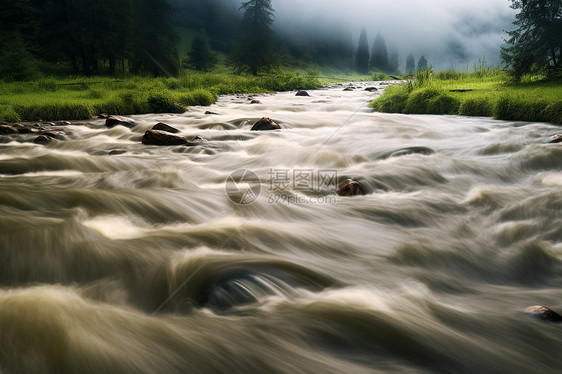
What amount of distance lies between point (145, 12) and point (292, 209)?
3117 cm

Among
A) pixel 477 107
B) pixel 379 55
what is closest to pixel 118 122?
pixel 477 107

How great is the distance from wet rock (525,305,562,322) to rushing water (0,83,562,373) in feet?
0.17

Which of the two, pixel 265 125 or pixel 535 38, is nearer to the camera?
pixel 265 125

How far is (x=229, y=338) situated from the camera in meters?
1.77

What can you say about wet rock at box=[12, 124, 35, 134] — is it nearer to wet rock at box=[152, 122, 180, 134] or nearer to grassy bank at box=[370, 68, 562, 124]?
wet rock at box=[152, 122, 180, 134]

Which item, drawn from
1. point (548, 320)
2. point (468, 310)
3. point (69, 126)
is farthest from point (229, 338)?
point (69, 126)

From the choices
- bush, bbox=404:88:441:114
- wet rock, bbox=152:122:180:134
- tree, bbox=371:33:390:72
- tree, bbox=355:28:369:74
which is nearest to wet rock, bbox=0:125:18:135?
wet rock, bbox=152:122:180:134

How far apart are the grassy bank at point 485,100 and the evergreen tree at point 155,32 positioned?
22.4 meters

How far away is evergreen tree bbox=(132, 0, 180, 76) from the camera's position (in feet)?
94.8

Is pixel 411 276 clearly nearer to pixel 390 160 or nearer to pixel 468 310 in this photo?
pixel 468 310

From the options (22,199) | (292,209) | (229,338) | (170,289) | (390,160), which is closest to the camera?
(229,338)

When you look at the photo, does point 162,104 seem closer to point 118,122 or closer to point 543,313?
point 118,122

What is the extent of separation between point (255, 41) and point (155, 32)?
15904mm

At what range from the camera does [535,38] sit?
447 inches
